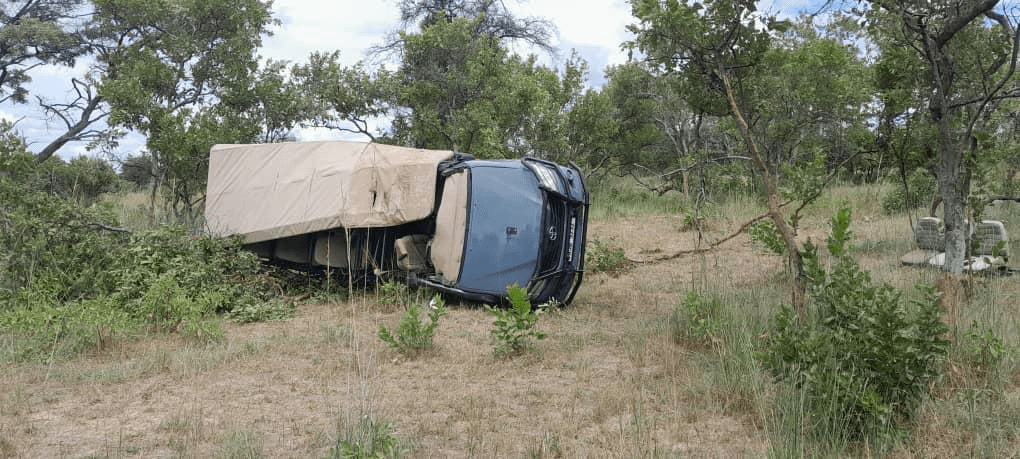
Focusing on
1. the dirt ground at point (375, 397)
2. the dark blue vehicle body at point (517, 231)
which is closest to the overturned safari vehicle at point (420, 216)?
the dark blue vehicle body at point (517, 231)

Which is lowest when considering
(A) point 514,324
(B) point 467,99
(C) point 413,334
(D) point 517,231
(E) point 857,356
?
(C) point 413,334

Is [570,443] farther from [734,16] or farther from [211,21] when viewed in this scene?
[211,21]

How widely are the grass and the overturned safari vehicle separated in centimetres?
53

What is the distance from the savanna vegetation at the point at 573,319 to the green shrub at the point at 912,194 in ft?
0.24

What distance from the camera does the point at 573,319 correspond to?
7426 mm

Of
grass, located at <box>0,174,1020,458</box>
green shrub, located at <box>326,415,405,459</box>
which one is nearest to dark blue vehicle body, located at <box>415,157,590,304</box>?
grass, located at <box>0,174,1020,458</box>

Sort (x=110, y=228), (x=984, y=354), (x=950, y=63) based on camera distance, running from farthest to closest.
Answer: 1. (x=110, y=228)
2. (x=950, y=63)
3. (x=984, y=354)

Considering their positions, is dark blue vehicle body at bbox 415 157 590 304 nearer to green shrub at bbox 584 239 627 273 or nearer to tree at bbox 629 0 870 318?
tree at bbox 629 0 870 318

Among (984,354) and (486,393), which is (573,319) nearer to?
(486,393)

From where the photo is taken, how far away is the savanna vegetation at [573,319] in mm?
3895

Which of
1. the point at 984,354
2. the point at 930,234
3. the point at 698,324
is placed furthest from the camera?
the point at 930,234

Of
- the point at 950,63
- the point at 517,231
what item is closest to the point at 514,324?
the point at 517,231

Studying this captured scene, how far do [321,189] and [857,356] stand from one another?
5.73m

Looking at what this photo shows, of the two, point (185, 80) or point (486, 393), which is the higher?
point (185, 80)
